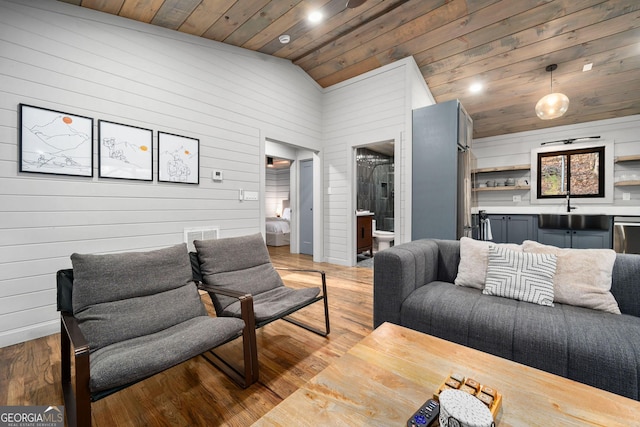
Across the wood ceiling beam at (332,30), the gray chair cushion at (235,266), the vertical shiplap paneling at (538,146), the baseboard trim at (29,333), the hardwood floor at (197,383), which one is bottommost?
the hardwood floor at (197,383)

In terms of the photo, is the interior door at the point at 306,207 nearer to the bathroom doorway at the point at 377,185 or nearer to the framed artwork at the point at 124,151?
the bathroom doorway at the point at 377,185

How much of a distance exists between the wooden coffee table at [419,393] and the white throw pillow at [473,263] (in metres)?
0.98

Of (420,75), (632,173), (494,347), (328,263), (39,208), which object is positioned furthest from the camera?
(328,263)

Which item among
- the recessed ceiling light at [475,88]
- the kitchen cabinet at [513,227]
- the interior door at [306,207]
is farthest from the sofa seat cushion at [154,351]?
the kitchen cabinet at [513,227]

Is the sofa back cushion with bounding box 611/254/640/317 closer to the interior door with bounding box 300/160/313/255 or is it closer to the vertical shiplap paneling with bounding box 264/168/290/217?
the interior door with bounding box 300/160/313/255

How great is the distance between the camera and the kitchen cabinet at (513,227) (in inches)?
193

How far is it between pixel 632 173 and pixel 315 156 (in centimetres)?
547

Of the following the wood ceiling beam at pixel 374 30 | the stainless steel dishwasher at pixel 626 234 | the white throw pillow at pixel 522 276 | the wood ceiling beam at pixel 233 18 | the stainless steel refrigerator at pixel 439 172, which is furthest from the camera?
the stainless steel dishwasher at pixel 626 234

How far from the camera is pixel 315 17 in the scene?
10.1 ft

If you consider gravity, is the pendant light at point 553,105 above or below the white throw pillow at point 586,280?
above

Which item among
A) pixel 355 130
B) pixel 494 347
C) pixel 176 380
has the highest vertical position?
pixel 355 130

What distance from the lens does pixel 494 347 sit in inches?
59.3

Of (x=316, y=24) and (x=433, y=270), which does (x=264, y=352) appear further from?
(x=316, y=24)

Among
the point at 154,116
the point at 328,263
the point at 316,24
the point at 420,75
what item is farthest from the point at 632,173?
the point at 154,116
